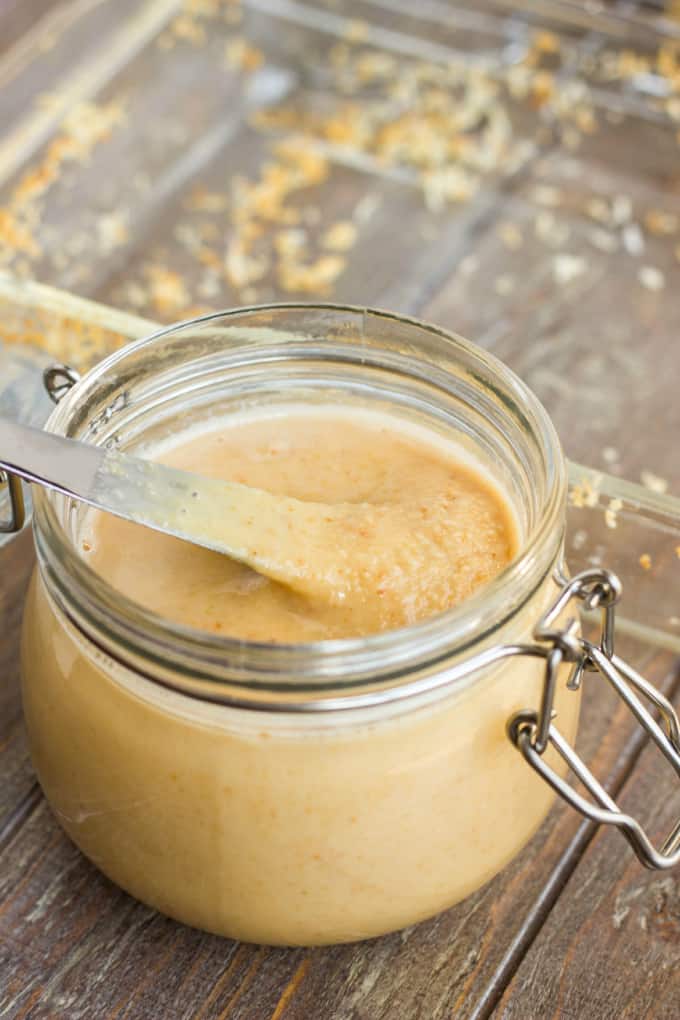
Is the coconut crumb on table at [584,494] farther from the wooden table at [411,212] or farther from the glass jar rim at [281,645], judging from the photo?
the glass jar rim at [281,645]

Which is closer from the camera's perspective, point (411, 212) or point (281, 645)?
point (281, 645)

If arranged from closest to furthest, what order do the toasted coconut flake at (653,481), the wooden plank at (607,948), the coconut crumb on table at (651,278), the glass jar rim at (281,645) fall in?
1. the glass jar rim at (281,645)
2. the wooden plank at (607,948)
3. the toasted coconut flake at (653,481)
4. the coconut crumb on table at (651,278)

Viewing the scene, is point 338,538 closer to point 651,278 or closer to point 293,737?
point 293,737

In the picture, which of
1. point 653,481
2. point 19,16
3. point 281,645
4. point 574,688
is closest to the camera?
point 281,645

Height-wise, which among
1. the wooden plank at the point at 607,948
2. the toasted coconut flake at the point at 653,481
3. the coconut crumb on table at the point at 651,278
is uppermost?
the coconut crumb on table at the point at 651,278

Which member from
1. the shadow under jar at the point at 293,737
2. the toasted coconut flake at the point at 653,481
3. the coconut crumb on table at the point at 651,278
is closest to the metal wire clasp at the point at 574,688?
the shadow under jar at the point at 293,737

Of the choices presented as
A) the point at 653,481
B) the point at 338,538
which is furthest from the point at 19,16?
the point at 338,538
